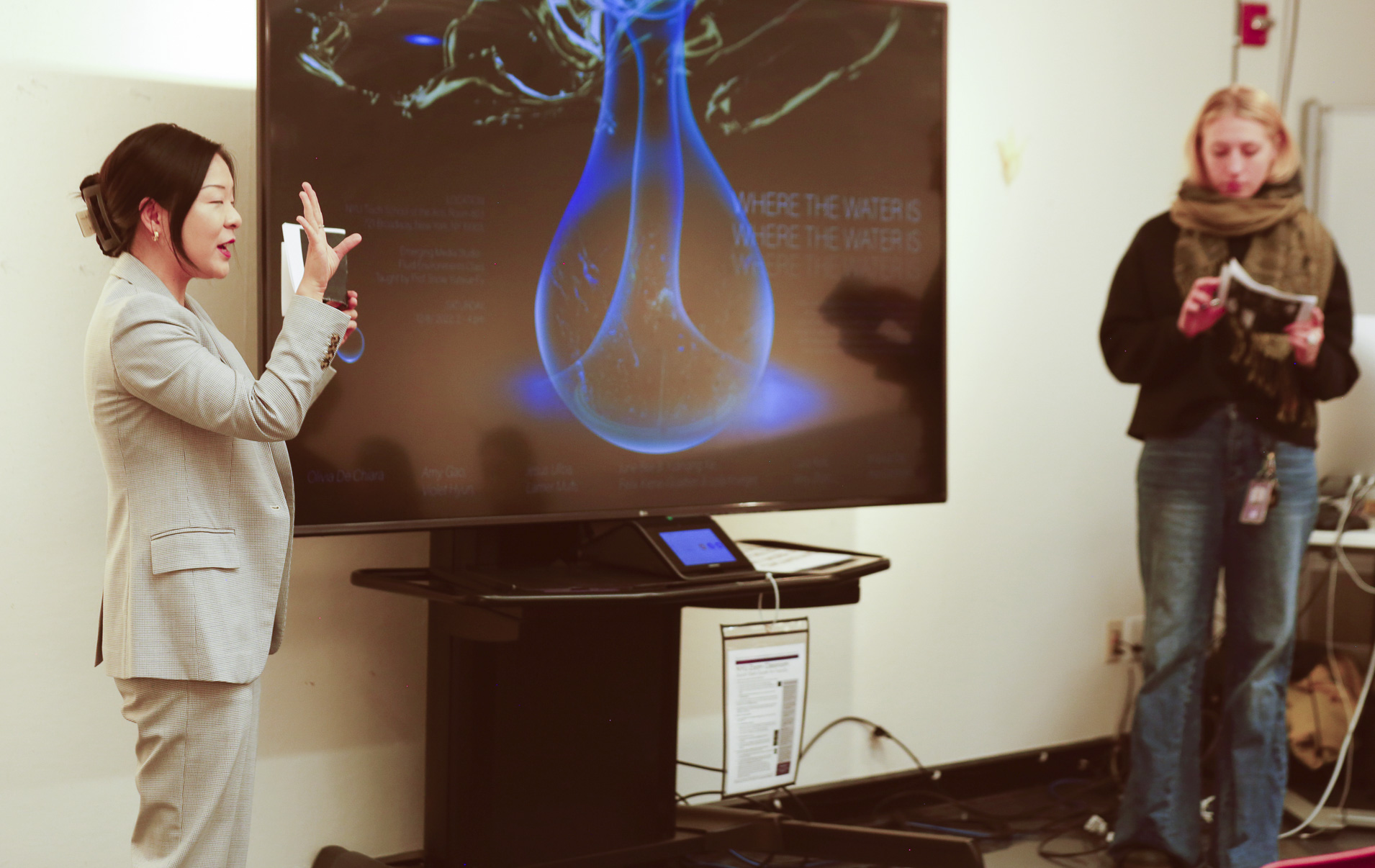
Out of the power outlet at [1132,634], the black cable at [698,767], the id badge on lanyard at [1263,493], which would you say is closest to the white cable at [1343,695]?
the power outlet at [1132,634]

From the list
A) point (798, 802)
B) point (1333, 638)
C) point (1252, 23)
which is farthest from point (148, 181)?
point (1333, 638)

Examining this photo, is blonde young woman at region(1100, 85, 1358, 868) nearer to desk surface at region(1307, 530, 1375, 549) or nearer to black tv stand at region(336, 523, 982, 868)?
desk surface at region(1307, 530, 1375, 549)

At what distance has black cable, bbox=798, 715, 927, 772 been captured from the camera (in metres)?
2.70

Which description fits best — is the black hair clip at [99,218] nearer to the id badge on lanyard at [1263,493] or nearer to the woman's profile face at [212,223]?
the woman's profile face at [212,223]

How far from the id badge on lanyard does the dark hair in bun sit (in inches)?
79.5

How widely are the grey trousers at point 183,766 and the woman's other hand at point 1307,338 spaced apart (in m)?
2.05

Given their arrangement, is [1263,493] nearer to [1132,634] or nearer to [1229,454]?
[1229,454]

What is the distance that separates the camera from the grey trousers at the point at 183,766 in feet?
4.90

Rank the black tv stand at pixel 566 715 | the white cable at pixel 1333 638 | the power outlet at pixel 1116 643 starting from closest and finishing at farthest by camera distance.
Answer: the black tv stand at pixel 566 715 → the white cable at pixel 1333 638 → the power outlet at pixel 1116 643

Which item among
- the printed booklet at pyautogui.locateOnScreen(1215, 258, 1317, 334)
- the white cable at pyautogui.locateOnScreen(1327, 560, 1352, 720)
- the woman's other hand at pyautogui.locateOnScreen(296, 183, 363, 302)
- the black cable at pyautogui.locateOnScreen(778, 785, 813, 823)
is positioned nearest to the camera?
the woman's other hand at pyautogui.locateOnScreen(296, 183, 363, 302)

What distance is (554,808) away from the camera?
6.82 feet

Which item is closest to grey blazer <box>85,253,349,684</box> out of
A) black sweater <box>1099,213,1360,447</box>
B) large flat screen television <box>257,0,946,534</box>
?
large flat screen television <box>257,0,946,534</box>

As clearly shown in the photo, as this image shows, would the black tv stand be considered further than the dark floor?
No

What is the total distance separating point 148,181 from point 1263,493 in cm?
210
